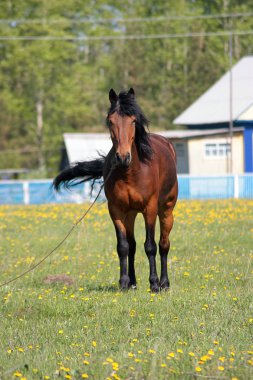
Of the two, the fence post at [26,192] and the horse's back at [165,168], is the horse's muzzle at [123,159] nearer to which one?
the horse's back at [165,168]

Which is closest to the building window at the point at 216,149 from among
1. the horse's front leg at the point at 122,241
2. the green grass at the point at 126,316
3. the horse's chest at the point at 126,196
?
the green grass at the point at 126,316

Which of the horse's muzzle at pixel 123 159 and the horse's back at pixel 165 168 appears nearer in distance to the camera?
the horse's muzzle at pixel 123 159

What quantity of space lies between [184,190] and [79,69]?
123 ft

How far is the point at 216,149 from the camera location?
1871 inches

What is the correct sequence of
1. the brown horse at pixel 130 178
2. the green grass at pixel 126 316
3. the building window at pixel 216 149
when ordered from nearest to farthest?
1. the green grass at pixel 126 316
2. the brown horse at pixel 130 178
3. the building window at pixel 216 149

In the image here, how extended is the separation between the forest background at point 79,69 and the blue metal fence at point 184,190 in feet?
84.7

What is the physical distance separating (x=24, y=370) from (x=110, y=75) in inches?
2588

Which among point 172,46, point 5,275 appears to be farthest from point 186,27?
point 5,275

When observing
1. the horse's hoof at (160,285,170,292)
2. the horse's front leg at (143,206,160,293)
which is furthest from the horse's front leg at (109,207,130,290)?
the horse's hoof at (160,285,170,292)

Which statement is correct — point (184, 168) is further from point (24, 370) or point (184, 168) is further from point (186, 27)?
point (24, 370)

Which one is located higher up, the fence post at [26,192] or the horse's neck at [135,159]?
the horse's neck at [135,159]

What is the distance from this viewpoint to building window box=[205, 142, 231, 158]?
4750 cm

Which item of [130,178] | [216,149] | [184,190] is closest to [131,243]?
[130,178]

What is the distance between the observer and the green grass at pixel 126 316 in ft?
22.1
